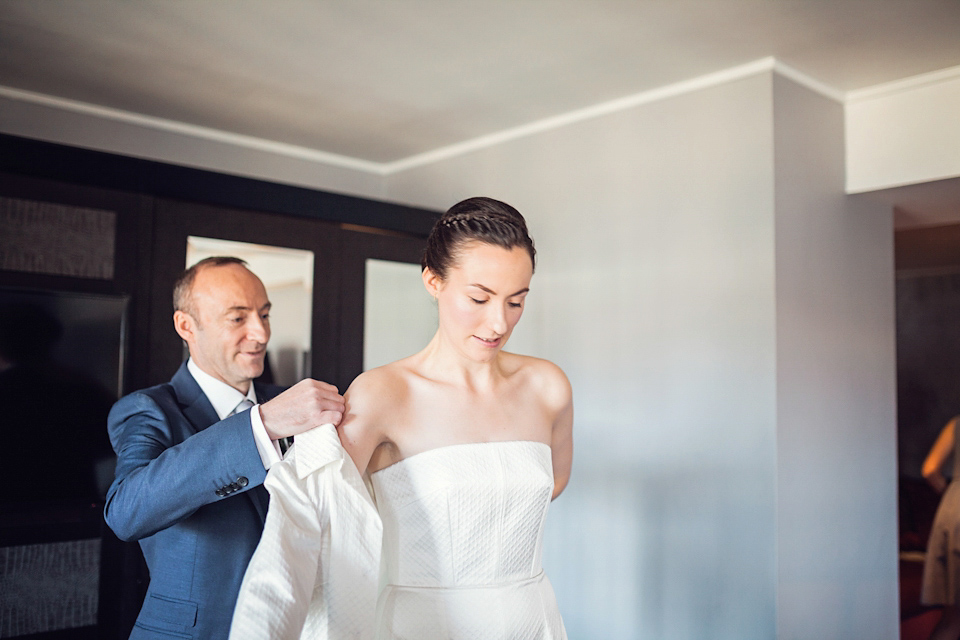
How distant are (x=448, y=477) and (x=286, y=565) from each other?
0.39m

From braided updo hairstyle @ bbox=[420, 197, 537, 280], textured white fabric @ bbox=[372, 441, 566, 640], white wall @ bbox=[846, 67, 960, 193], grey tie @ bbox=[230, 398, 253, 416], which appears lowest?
textured white fabric @ bbox=[372, 441, 566, 640]

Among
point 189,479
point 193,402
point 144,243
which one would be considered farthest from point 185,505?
point 144,243

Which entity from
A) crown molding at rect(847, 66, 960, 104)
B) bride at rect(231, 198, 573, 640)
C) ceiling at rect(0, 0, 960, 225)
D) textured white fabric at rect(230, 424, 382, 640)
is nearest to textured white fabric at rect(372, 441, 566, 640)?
bride at rect(231, 198, 573, 640)

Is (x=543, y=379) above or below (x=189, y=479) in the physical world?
above

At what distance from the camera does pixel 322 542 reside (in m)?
1.37

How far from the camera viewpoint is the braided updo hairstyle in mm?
1511

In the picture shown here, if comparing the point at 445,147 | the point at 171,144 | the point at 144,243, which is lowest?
the point at 144,243

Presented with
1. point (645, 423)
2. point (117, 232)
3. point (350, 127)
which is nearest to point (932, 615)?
point (645, 423)

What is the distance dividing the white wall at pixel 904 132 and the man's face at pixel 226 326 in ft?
9.33

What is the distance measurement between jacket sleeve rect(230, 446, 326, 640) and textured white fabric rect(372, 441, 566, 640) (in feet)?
0.72

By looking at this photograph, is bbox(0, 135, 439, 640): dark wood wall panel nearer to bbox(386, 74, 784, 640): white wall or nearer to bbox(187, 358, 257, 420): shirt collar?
bbox(386, 74, 784, 640): white wall

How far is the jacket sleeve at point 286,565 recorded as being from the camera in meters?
1.21

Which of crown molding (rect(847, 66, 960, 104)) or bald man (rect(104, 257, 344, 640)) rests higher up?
crown molding (rect(847, 66, 960, 104))

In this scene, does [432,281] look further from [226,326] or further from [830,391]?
[830,391]
